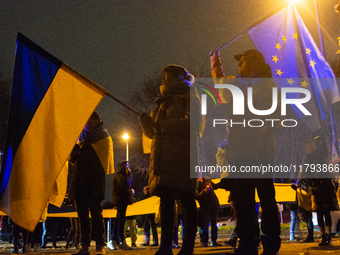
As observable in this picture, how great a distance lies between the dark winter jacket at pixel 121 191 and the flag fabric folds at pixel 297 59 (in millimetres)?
3811

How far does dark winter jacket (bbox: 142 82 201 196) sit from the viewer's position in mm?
4328

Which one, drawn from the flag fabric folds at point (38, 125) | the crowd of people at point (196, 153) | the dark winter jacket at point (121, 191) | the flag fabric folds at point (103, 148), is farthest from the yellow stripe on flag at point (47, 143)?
the dark winter jacket at point (121, 191)

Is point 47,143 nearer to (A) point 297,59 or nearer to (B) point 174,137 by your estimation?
(B) point 174,137

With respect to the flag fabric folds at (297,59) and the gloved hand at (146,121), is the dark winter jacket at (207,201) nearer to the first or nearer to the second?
the flag fabric folds at (297,59)

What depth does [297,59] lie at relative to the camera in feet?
27.2

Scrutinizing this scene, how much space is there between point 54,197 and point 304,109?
452 cm

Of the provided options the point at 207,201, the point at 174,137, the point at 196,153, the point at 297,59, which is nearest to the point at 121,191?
the point at 207,201

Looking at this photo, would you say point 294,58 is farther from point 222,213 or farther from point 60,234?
point 60,234

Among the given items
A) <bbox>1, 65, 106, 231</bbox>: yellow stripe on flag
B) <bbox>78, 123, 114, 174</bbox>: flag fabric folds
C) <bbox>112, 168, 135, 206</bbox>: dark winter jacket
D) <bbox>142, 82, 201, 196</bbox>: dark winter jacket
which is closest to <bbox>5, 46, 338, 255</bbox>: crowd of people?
<bbox>142, 82, 201, 196</bbox>: dark winter jacket

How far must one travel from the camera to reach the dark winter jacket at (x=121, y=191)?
354 inches

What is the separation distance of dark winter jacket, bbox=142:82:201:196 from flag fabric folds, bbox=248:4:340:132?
11.2 ft

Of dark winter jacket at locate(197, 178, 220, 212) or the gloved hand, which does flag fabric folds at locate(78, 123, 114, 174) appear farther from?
dark winter jacket at locate(197, 178, 220, 212)

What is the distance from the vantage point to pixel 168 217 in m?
4.37

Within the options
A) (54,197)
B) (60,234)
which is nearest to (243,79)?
(54,197)
